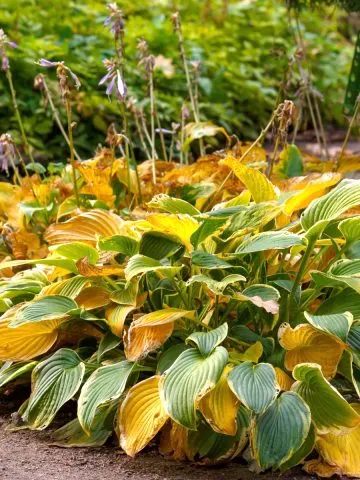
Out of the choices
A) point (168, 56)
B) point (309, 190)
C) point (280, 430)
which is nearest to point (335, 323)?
point (280, 430)

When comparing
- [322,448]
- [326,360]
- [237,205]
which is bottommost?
[322,448]

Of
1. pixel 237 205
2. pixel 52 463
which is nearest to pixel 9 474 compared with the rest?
pixel 52 463

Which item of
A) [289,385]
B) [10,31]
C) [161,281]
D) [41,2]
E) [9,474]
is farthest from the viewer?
[41,2]

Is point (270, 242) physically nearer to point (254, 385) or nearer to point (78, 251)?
point (254, 385)

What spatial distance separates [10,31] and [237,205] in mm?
4321

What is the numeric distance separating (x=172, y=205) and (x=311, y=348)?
64cm

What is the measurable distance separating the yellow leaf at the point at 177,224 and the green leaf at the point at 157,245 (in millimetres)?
44

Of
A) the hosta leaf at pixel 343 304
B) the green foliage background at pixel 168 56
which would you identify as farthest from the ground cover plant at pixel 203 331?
the green foliage background at pixel 168 56

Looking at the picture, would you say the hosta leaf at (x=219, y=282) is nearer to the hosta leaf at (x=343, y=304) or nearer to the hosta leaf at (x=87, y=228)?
the hosta leaf at (x=343, y=304)

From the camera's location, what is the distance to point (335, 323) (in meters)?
2.39

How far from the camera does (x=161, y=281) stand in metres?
2.81

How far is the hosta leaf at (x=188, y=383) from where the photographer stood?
2.27 metres

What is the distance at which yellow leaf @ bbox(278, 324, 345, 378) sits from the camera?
8.24 feet

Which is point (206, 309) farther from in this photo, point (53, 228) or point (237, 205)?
point (53, 228)
